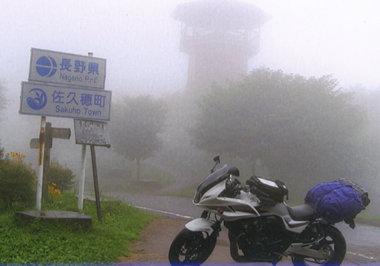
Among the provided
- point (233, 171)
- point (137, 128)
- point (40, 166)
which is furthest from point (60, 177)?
point (137, 128)

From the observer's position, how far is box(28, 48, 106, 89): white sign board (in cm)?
695

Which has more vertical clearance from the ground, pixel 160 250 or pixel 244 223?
pixel 244 223

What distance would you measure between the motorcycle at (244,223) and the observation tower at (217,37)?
109 ft

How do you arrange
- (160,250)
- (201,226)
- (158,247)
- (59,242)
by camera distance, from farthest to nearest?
(158,247) < (160,250) < (59,242) < (201,226)

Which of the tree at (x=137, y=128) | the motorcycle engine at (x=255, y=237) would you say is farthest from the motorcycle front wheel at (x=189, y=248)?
the tree at (x=137, y=128)

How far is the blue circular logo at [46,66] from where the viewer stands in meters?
6.96

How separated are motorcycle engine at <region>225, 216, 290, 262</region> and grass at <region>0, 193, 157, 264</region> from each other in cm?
171

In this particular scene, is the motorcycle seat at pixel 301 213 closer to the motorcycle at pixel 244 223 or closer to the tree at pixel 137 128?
the motorcycle at pixel 244 223

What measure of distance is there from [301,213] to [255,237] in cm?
64

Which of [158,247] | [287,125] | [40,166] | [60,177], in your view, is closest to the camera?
[158,247]

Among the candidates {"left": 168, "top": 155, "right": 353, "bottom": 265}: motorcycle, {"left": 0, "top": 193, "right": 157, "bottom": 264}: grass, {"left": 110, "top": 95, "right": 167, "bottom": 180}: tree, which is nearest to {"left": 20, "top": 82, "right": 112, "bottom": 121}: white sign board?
{"left": 0, "top": 193, "right": 157, "bottom": 264}: grass

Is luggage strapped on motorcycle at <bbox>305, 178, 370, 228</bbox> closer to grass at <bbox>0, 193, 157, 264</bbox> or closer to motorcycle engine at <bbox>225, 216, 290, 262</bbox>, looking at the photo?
motorcycle engine at <bbox>225, 216, 290, 262</bbox>

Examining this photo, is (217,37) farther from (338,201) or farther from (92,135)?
(338,201)

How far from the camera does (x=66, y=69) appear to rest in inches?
282
